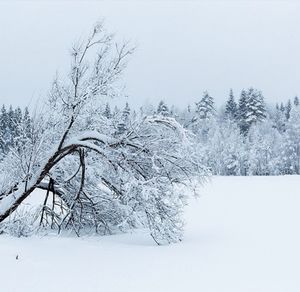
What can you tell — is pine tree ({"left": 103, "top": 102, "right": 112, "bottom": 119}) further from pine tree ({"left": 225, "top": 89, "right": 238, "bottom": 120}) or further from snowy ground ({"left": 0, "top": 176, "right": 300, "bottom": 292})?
pine tree ({"left": 225, "top": 89, "right": 238, "bottom": 120})

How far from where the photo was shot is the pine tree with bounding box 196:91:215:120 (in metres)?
77.5

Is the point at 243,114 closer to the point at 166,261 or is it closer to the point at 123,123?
the point at 123,123

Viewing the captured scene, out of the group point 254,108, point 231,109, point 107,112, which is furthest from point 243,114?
point 107,112

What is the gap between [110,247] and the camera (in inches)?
392

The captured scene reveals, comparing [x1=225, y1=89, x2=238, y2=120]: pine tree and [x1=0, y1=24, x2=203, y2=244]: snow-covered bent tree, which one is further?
[x1=225, y1=89, x2=238, y2=120]: pine tree

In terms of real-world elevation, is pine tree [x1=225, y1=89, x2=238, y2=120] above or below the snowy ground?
above

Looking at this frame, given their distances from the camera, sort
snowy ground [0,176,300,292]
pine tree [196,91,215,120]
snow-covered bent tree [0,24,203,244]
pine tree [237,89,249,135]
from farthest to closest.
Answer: pine tree [196,91,215,120], pine tree [237,89,249,135], snow-covered bent tree [0,24,203,244], snowy ground [0,176,300,292]

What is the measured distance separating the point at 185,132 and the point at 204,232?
9.85 ft

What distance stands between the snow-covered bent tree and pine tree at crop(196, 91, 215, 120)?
65535mm

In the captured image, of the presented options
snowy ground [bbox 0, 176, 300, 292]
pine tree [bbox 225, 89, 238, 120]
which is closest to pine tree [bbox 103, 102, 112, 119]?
snowy ground [bbox 0, 176, 300, 292]

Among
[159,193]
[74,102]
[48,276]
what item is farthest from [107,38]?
[48,276]

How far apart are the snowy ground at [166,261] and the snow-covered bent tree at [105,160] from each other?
89cm

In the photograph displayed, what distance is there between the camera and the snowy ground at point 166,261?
655 centimetres

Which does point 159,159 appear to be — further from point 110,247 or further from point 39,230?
point 39,230
